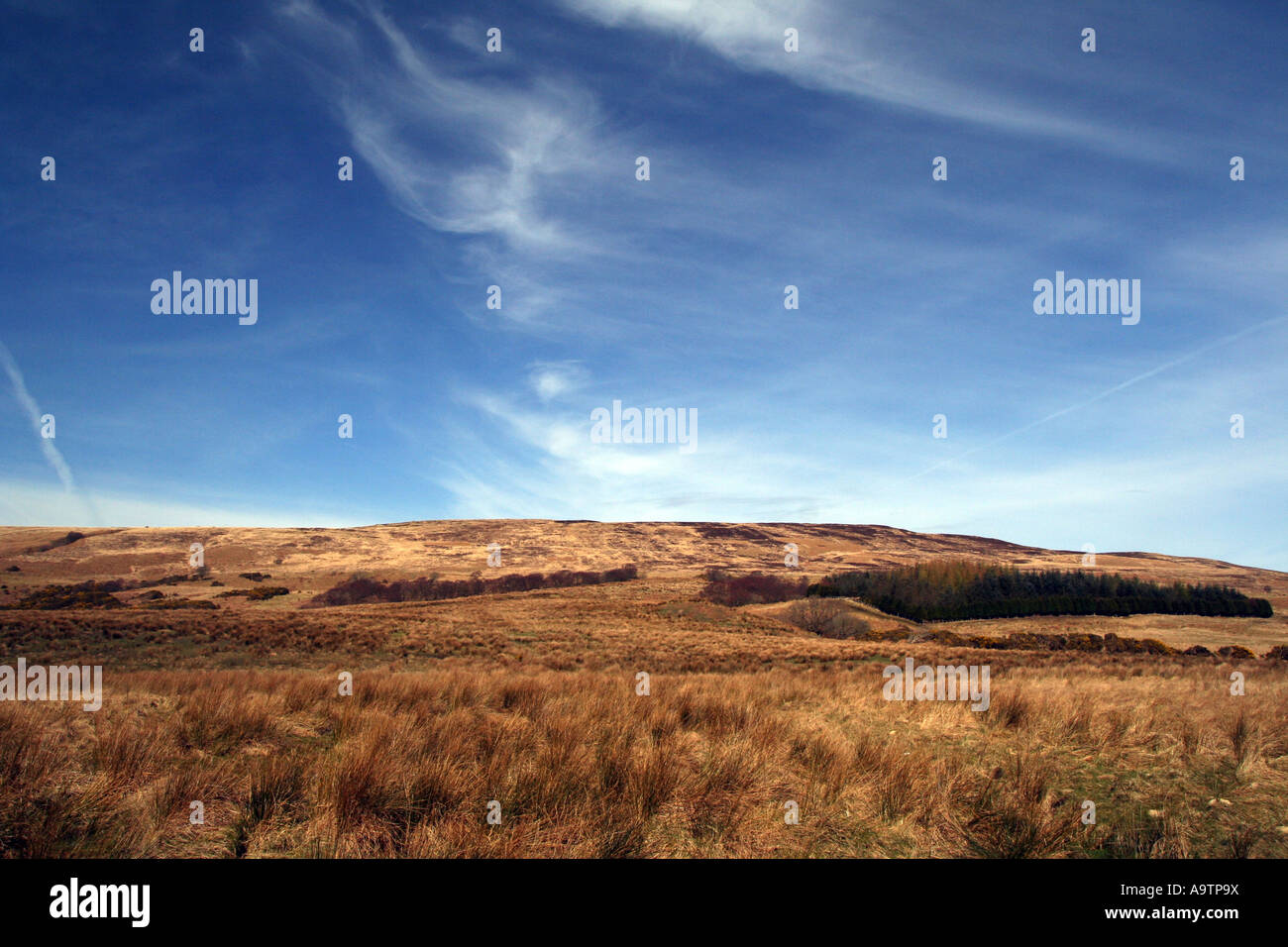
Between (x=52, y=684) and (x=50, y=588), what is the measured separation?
67.9 metres

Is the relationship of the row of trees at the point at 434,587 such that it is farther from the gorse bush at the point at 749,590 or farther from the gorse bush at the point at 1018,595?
the gorse bush at the point at 1018,595

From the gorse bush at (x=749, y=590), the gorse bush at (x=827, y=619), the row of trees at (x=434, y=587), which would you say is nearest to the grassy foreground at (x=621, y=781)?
the gorse bush at (x=827, y=619)

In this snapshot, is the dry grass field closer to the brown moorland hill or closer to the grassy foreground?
the grassy foreground

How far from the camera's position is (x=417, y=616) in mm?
42594

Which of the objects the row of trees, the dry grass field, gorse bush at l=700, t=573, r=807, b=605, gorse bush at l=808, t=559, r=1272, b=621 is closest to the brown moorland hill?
the row of trees

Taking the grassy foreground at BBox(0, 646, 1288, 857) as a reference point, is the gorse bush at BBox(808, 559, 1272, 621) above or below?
below

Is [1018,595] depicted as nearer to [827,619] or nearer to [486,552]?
[827,619]

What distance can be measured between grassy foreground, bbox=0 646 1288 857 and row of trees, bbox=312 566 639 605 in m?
62.3

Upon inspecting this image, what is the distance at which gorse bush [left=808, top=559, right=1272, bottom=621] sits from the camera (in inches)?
2472

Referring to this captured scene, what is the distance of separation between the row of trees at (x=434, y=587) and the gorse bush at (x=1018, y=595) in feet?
108

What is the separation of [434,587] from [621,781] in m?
71.5

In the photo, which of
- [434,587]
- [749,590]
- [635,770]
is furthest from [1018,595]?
[635,770]
